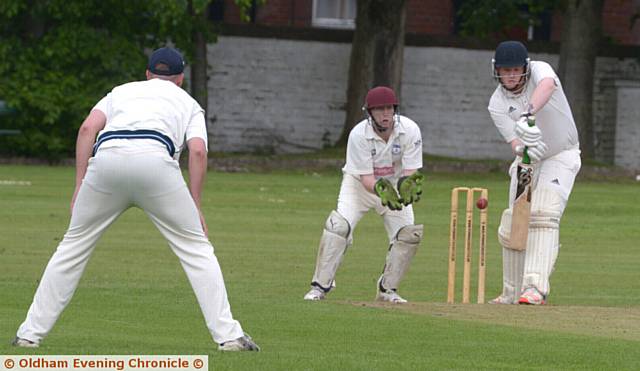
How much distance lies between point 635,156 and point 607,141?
2.41 ft

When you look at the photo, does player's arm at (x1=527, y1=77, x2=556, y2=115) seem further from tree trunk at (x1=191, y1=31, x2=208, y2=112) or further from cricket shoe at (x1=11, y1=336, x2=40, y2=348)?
tree trunk at (x1=191, y1=31, x2=208, y2=112)

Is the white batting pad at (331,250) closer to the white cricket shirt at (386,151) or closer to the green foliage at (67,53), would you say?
the white cricket shirt at (386,151)

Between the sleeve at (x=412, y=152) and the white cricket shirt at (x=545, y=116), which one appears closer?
the white cricket shirt at (x=545, y=116)

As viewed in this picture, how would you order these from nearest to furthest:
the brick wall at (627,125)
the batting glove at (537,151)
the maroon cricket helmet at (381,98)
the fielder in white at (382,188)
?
the batting glove at (537,151)
the maroon cricket helmet at (381,98)
the fielder in white at (382,188)
the brick wall at (627,125)

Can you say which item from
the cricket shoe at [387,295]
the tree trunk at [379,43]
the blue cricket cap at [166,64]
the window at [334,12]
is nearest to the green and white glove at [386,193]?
the cricket shoe at [387,295]

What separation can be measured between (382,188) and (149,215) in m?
4.12

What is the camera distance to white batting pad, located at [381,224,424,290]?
12.4m

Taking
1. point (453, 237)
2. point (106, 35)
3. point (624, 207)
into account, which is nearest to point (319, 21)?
point (106, 35)

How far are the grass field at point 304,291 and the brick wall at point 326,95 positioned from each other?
9.10 m

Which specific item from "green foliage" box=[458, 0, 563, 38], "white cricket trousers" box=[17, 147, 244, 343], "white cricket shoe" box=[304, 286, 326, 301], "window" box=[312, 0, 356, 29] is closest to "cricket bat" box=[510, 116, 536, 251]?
"white cricket shoe" box=[304, 286, 326, 301]

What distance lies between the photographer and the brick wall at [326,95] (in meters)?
36.0

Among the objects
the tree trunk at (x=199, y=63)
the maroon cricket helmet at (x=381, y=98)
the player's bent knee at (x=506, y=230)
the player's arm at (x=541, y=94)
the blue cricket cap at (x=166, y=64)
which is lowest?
the tree trunk at (x=199, y=63)

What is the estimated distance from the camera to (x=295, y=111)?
3659 centimetres

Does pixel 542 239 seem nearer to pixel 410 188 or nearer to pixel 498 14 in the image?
pixel 410 188
